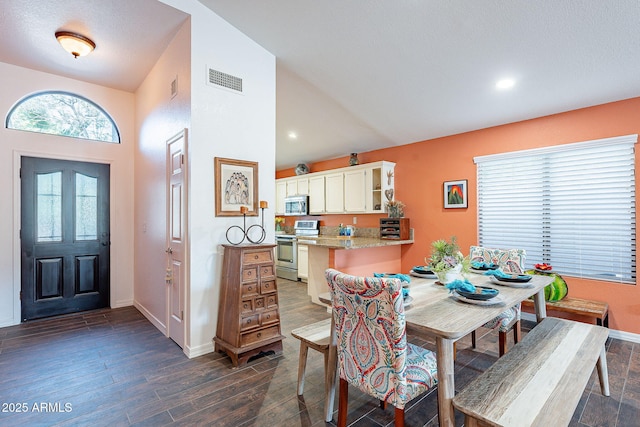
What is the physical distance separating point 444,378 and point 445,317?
30 cm

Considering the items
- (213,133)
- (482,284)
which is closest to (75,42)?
(213,133)

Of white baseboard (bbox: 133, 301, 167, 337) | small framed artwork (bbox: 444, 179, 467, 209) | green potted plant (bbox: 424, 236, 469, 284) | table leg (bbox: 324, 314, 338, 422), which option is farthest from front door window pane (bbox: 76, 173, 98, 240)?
small framed artwork (bbox: 444, 179, 467, 209)

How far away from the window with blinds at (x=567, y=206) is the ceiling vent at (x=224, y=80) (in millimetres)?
3346

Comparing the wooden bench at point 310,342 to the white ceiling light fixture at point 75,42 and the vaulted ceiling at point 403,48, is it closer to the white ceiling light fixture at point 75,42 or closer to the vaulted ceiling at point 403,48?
the vaulted ceiling at point 403,48

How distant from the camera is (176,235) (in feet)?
10.3

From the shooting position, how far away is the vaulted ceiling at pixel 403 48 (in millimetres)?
2525

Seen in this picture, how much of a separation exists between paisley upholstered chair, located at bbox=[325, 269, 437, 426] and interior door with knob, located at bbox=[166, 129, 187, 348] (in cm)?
187

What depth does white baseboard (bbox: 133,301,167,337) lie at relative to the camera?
3.35 meters

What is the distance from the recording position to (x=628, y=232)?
3.15 m

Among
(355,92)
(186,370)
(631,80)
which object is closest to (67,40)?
(355,92)

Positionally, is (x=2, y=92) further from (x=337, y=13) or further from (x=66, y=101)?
(x=337, y=13)

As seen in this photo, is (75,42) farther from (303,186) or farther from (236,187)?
(303,186)

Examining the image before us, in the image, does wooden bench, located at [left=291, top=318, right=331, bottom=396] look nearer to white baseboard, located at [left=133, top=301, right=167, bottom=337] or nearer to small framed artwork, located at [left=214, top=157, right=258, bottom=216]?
small framed artwork, located at [left=214, top=157, right=258, bottom=216]

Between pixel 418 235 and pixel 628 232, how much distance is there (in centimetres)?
240
